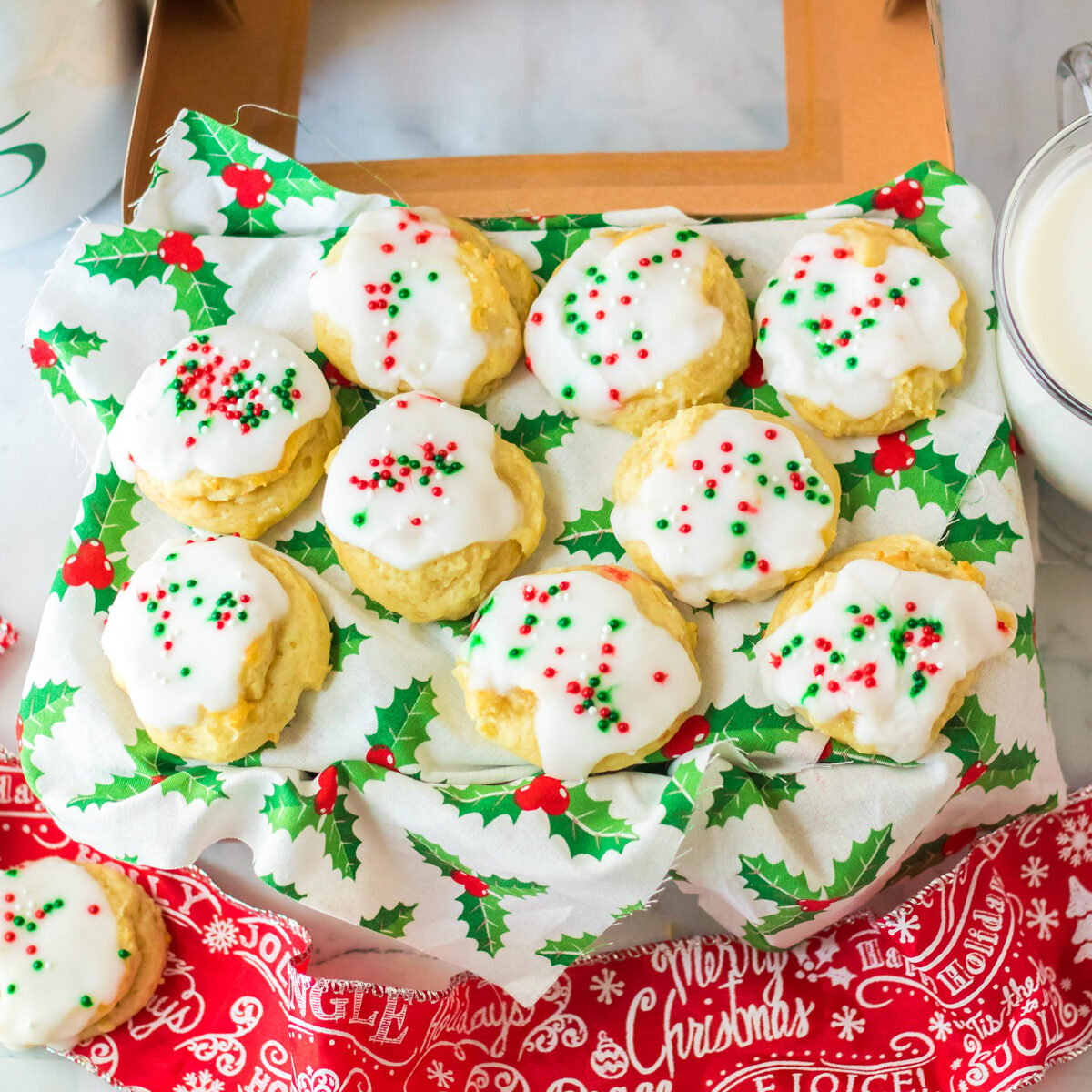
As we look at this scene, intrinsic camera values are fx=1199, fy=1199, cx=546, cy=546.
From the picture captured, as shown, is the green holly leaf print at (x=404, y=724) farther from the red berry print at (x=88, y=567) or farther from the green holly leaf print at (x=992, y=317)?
the green holly leaf print at (x=992, y=317)

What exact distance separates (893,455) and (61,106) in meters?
0.95

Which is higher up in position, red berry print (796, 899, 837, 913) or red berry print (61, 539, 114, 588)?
red berry print (61, 539, 114, 588)

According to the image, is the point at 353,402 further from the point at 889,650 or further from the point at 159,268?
the point at 889,650

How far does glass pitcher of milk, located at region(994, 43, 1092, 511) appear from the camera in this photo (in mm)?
1085

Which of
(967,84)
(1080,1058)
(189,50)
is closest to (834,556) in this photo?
(1080,1058)

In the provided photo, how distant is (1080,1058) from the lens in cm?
114

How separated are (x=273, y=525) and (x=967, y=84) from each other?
3.25 feet

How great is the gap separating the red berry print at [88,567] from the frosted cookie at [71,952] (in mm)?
290

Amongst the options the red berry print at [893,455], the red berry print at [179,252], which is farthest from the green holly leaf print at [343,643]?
the red berry print at [893,455]

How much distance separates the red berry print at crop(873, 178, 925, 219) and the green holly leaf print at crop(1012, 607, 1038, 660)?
418 mm

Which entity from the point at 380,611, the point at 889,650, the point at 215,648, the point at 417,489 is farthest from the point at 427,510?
the point at 889,650

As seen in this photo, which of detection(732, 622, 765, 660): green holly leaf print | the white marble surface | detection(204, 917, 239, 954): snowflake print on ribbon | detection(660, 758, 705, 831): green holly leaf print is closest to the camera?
detection(660, 758, 705, 831): green holly leaf print

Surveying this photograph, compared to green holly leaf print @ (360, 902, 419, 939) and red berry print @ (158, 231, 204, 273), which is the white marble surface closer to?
red berry print @ (158, 231, 204, 273)

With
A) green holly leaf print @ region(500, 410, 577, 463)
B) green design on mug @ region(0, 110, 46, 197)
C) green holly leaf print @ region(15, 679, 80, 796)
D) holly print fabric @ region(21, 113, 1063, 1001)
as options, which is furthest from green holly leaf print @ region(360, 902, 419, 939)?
green design on mug @ region(0, 110, 46, 197)
